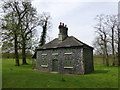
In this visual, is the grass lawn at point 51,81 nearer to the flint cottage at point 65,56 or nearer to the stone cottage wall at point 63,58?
the stone cottage wall at point 63,58

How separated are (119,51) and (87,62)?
22.3 meters

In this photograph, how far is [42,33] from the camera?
44656 mm

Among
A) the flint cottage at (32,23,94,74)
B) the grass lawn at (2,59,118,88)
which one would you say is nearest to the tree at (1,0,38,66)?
the flint cottage at (32,23,94,74)

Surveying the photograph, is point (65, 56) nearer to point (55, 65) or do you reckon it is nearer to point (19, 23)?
point (55, 65)

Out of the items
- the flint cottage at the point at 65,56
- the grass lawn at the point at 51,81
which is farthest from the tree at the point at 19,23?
the grass lawn at the point at 51,81

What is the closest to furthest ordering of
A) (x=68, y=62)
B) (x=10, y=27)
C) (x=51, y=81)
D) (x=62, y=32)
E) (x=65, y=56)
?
(x=51, y=81)
(x=68, y=62)
(x=65, y=56)
(x=62, y=32)
(x=10, y=27)

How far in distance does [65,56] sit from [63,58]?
53 centimetres

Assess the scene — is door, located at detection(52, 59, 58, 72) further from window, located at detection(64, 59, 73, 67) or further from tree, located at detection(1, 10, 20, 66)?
tree, located at detection(1, 10, 20, 66)

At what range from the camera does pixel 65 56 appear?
76.6ft

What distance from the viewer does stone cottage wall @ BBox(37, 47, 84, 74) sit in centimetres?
2202

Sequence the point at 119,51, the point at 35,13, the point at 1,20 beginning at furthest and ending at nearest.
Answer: the point at 119,51, the point at 35,13, the point at 1,20

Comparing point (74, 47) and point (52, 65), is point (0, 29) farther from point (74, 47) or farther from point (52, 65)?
point (74, 47)

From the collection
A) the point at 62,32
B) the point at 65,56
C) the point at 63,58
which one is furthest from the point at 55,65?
the point at 62,32

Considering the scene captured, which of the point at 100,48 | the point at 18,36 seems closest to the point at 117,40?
the point at 100,48
